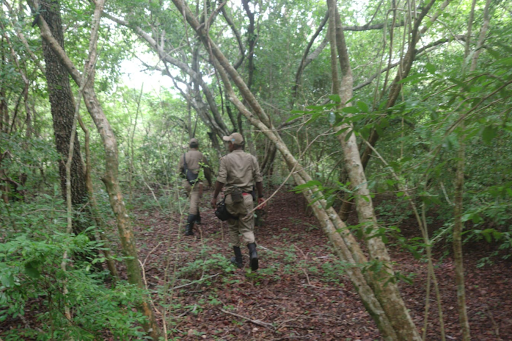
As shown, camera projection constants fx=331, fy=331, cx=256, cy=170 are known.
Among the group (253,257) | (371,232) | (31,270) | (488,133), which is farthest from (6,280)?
(253,257)

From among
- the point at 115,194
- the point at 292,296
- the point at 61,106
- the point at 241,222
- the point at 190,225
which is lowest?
the point at 292,296

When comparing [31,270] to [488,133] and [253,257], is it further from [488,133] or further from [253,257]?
[253,257]

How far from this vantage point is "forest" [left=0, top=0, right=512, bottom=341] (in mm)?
2191

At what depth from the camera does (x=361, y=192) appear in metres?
2.72

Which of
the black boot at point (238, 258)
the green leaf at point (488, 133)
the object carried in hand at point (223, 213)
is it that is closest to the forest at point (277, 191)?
the green leaf at point (488, 133)

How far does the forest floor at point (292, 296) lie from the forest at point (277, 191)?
3 centimetres

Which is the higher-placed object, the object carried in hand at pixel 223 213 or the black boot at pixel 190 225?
the object carried in hand at pixel 223 213

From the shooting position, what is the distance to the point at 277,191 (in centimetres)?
321

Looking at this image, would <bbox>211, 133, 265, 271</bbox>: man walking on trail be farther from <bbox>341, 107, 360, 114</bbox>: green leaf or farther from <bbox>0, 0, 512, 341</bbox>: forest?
<bbox>341, 107, 360, 114</bbox>: green leaf

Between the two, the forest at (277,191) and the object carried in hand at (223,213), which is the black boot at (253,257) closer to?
the forest at (277,191)

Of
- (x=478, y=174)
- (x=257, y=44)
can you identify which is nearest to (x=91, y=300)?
(x=478, y=174)

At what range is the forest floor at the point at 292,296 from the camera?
11.8 ft

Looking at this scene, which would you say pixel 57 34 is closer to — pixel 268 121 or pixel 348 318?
pixel 268 121

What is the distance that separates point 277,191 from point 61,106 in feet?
11.0
